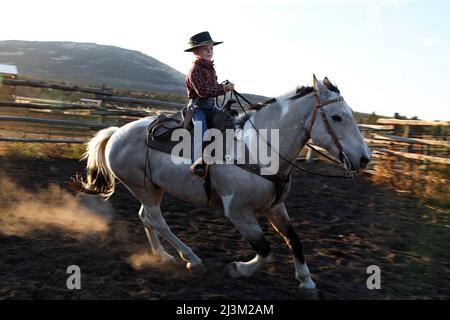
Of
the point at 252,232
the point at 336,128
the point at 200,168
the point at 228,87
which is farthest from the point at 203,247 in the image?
the point at 336,128

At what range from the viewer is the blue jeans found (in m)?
4.46

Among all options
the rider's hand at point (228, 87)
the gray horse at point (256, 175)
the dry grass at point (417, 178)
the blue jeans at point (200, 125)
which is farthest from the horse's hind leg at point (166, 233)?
the dry grass at point (417, 178)

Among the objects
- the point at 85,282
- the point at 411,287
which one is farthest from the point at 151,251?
the point at 411,287

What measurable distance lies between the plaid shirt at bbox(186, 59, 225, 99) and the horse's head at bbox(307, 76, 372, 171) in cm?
96

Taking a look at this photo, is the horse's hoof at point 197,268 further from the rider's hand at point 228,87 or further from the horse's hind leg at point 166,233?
the rider's hand at point 228,87

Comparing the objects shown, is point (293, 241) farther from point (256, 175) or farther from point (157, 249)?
point (157, 249)

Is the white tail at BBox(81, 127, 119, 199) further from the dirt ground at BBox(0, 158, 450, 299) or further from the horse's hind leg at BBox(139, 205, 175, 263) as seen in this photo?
the horse's hind leg at BBox(139, 205, 175, 263)

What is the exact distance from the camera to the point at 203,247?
542 centimetres

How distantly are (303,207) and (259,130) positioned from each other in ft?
12.0

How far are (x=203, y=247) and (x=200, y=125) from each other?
5.50 feet
